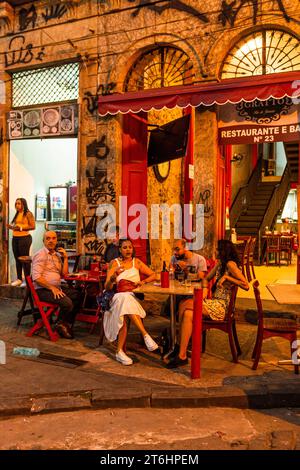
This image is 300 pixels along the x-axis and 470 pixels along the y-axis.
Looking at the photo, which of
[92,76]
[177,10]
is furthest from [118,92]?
[177,10]

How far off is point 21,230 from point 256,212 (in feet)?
33.7

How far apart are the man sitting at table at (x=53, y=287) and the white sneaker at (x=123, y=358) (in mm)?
1332

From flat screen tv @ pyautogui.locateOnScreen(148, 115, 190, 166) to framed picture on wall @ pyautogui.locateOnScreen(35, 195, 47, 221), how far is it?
3607mm

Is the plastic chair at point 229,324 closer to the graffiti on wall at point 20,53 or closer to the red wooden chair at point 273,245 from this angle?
the graffiti on wall at point 20,53

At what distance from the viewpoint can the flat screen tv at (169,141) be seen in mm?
8945

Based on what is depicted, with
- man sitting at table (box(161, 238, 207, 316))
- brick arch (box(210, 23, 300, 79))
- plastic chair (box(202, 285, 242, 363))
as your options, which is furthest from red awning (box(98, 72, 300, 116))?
plastic chair (box(202, 285, 242, 363))

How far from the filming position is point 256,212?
17688mm

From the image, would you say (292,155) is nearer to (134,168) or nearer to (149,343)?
(134,168)

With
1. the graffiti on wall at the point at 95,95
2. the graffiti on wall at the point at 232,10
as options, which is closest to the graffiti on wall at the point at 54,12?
the graffiti on wall at the point at 95,95

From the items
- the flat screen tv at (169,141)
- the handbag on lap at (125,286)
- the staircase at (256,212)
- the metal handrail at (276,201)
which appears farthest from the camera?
the metal handrail at (276,201)

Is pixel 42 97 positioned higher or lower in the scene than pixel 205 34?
lower
